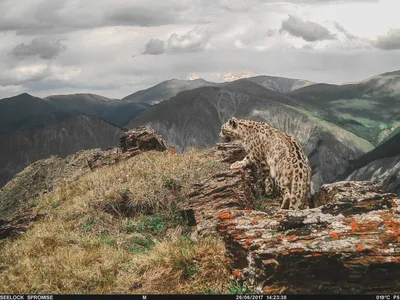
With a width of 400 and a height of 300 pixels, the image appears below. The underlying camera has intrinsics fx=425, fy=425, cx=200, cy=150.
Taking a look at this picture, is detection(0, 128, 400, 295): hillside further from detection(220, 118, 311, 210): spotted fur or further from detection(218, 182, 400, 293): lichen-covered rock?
detection(220, 118, 311, 210): spotted fur

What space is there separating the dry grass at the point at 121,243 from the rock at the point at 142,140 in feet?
22.9

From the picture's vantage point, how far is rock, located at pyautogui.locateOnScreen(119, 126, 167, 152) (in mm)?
27156

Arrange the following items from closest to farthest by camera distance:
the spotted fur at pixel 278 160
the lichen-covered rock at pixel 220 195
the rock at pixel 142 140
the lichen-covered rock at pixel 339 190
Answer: the spotted fur at pixel 278 160 < the lichen-covered rock at pixel 339 190 < the lichen-covered rock at pixel 220 195 < the rock at pixel 142 140

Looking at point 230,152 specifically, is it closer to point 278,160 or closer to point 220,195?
point 220,195

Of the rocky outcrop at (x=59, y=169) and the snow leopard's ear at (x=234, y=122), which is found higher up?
the snow leopard's ear at (x=234, y=122)

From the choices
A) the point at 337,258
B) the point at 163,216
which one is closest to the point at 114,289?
the point at 337,258

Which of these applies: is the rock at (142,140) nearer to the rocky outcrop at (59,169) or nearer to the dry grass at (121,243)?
the rocky outcrop at (59,169)

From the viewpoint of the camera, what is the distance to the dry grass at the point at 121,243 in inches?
338

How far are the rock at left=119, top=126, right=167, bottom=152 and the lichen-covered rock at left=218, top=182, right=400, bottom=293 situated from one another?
18321mm

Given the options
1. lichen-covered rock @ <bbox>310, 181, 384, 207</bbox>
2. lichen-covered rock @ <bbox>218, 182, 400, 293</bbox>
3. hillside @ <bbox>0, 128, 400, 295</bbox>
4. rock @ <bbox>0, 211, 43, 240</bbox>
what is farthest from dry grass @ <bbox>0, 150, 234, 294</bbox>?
lichen-covered rock @ <bbox>310, 181, 384, 207</bbox>

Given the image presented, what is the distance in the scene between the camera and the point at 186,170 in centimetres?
1700

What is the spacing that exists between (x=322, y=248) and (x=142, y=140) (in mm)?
20846

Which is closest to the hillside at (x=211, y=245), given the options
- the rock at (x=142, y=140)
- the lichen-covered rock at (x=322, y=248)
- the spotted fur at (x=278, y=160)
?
the lichen-covered rock at (x=322, y=248)

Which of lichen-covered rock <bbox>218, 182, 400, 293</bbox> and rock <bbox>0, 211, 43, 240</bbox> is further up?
lichen-covered rock <bbox>218, 182, 400, 293</bbox>
